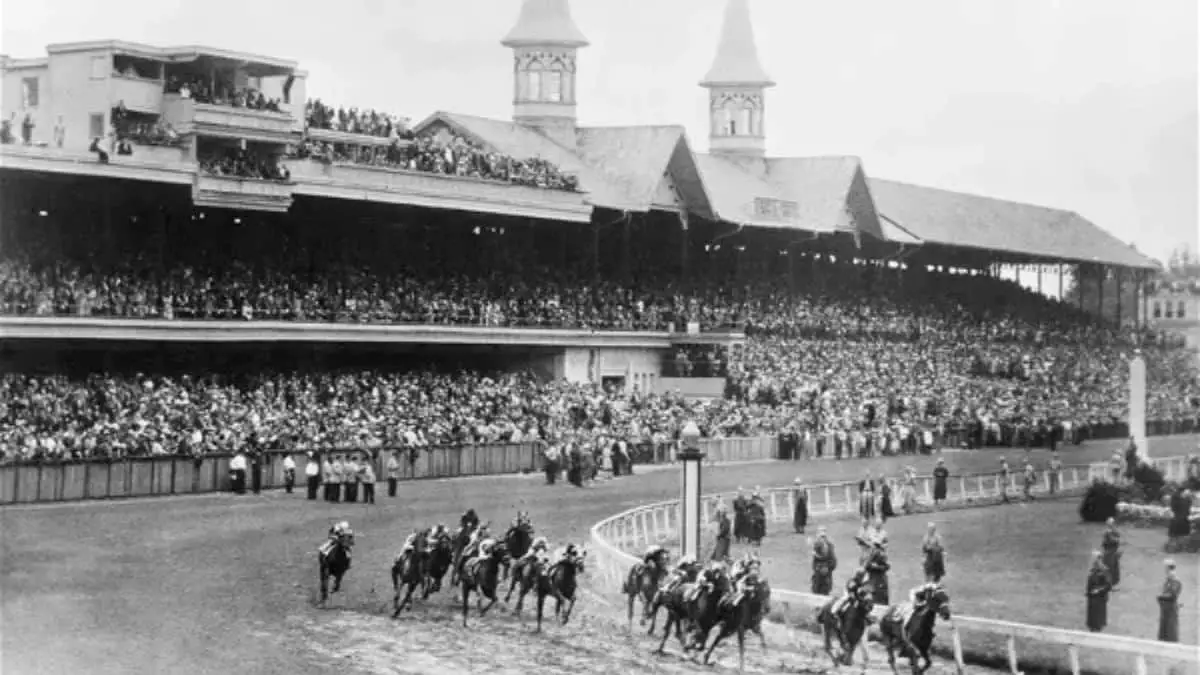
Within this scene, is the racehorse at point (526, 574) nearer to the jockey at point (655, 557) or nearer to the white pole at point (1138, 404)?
the jockey at point (655, 557)

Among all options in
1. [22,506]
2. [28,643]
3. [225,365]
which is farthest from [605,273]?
[28,643]

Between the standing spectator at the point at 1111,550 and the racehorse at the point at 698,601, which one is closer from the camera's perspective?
the racehorse at the point at 698,601

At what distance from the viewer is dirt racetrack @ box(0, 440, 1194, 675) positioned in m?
17.8

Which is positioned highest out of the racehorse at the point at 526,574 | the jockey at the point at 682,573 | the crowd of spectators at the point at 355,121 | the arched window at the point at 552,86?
the arched window at the point at 552,86

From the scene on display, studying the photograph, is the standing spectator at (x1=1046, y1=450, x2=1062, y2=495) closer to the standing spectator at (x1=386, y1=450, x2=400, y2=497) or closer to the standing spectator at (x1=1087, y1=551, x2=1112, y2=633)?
the standing spectator at (x1=386, y1=450, x2=400, y2=497)

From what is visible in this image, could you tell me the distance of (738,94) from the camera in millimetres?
68688

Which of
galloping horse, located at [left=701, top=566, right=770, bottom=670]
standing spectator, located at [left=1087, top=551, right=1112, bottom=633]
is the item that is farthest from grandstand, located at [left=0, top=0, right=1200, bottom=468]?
standing spectator, located at [left=1087, top=551, right=1112, bottom=633]

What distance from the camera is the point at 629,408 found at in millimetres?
45781

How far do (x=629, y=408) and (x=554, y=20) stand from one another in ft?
53.6

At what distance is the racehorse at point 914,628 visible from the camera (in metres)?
17.0

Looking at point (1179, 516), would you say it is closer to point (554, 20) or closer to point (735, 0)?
point (554, 20)

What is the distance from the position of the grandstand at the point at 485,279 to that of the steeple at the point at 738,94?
3.76m

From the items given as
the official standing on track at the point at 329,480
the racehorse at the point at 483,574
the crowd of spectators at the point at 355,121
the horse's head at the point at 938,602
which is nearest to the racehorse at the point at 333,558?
the racehorse at the point at 483,574

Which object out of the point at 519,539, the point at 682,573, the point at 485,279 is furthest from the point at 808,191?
the point at 682,573
